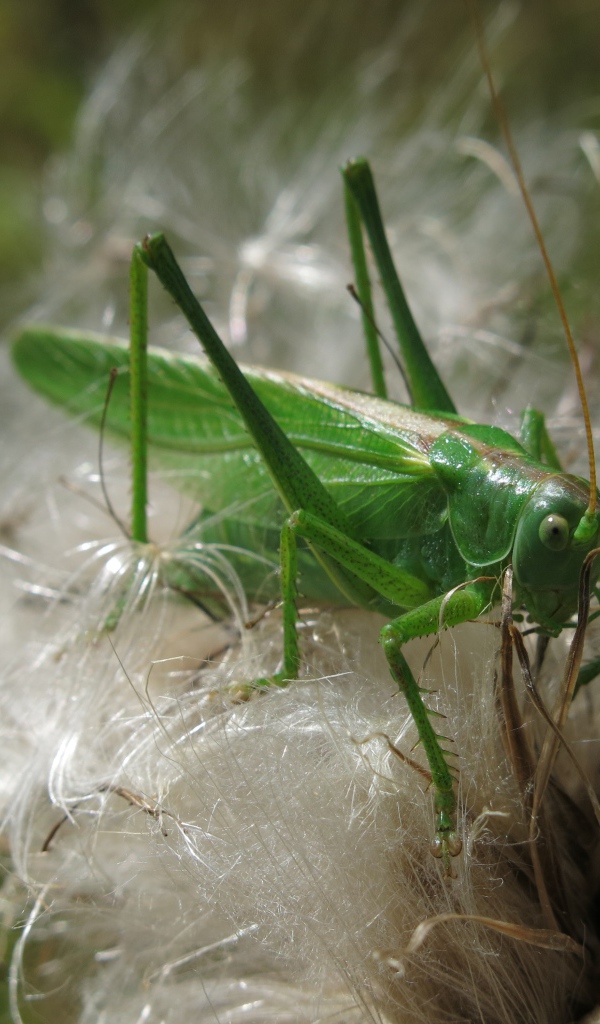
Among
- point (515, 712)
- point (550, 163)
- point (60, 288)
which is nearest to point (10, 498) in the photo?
point (60, 288)

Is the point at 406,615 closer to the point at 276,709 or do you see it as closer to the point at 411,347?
the point at 276,709

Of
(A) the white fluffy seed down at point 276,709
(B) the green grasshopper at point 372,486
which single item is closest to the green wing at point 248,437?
(B) the green grasshopper at point 372,486

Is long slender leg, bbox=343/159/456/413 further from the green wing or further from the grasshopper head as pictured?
the grasshopper head

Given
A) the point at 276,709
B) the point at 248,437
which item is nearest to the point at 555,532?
the point at 276,709

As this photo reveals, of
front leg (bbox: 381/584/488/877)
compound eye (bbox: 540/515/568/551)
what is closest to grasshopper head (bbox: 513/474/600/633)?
compound eye (bbox: 540/515/568/551)

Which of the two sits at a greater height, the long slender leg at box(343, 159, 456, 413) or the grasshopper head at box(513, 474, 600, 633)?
the long slender leg at box(343, 159, 456, 413)

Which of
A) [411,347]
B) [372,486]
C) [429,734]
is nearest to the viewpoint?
[429,734]

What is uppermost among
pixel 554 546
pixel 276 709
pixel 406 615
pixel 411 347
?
pixel 411 347

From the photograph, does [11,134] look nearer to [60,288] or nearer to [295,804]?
[60,288]

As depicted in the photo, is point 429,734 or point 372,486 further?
point 372,486
